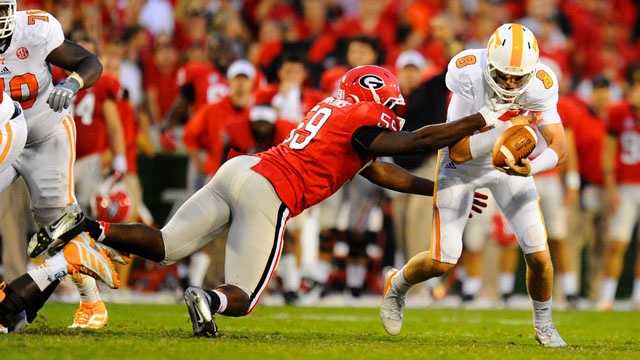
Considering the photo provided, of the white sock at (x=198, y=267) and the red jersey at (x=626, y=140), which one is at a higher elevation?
the red jersey at (x=626, y=140)

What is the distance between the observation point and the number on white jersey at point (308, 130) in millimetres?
6637

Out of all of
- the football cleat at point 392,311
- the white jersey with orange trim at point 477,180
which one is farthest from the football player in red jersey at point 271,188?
the football cleat at point 392,311

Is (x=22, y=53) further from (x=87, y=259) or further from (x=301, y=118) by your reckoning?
(x=301, y=118)

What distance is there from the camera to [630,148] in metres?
11.4

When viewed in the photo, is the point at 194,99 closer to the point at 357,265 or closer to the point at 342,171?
the point at 357,265

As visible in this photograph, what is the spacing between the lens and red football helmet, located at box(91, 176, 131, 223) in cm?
976

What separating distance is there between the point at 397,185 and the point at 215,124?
4.21 metres

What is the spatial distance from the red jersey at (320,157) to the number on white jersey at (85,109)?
142 inches

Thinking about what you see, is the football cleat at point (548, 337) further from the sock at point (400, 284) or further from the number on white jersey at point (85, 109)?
the number on white jersey at point (85, 109)

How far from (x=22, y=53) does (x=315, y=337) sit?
2161 mm

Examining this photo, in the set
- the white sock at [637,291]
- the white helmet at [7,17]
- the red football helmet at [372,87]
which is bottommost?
the white sock at [637,291]

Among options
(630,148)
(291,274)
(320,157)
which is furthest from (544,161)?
(630,148)

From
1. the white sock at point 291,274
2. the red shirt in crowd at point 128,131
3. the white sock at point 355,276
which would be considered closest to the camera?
the red shirt in crowd at point 128,131

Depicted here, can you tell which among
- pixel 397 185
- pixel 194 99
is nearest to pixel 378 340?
pixel 397 185
